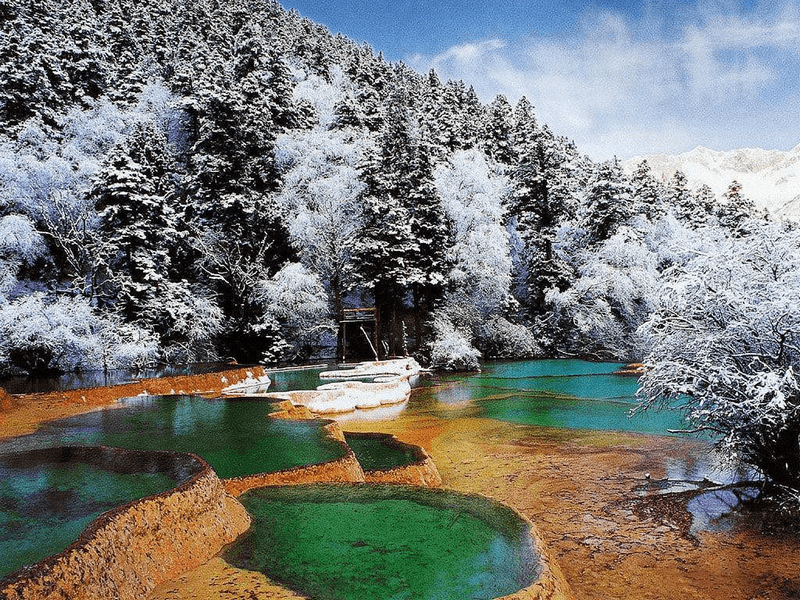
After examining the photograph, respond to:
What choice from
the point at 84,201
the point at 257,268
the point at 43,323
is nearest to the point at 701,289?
the point at 43,323

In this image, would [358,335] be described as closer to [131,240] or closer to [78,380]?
[131,240]

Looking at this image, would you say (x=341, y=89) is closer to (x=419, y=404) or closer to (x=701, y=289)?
(x=419, y=404)

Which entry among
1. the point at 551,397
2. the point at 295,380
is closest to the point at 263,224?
the point at 295,380

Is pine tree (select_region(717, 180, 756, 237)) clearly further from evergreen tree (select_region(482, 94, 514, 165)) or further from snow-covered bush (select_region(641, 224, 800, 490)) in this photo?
snow-covered bush (select_region(641, 224, 800, 490))

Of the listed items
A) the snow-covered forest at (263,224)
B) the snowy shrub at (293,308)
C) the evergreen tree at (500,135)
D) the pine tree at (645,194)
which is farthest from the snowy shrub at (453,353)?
the evergreen tree at (500,135)

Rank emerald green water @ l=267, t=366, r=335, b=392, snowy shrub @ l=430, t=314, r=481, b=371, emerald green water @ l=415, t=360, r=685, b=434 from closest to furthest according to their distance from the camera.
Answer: emerald green water @ l=415, t=360, r=685, b=434, emerald green water @ l=267, t=366, r=335, b=392, snowy shrub @ l=430, t=314, r=481, b=371

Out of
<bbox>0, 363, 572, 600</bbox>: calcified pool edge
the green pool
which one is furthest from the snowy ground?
<bbox>0, 363, 572, 600</bbox>: calcified pool edge
